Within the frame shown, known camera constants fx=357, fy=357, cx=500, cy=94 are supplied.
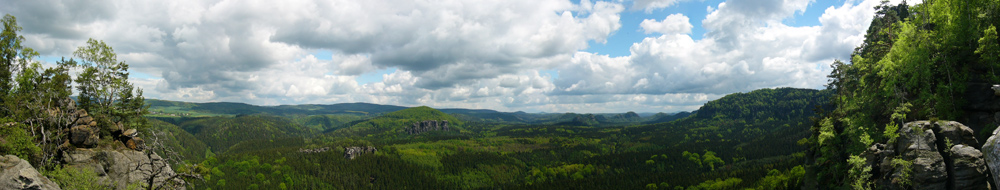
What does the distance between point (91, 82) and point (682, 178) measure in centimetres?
18084

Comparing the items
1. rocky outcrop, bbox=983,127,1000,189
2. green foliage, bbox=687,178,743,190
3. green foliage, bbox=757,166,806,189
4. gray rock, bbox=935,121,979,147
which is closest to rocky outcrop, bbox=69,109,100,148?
rocky outcrop, bbox=983,127,1000,189

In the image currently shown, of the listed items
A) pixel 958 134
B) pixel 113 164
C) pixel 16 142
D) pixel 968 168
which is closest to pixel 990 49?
pixel 958 134

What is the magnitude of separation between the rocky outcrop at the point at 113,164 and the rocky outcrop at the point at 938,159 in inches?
2842

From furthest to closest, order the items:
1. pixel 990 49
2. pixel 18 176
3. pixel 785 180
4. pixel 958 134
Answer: pixel 785 180 → pixel 990 49 → pixel 958 134 → pixel 18 176

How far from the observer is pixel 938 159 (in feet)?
115

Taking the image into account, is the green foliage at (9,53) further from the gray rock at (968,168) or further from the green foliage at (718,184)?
the green foliage at (718,184)

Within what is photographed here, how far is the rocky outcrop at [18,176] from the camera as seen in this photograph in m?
26.5

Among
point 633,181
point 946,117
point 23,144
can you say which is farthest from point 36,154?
point 633,181

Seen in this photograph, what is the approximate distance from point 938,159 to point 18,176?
79.8 meters

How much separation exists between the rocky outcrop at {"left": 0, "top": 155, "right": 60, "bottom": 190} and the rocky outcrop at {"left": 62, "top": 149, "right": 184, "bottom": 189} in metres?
5.84

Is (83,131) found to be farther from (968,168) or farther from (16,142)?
(968,168)

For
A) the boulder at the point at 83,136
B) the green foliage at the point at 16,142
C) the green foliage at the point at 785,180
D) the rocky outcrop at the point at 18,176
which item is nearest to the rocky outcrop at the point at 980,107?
the green foliage at the point at 785,180

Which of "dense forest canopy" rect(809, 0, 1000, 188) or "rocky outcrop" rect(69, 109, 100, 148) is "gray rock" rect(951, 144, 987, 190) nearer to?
"dense forest canopy" rect(809, 0, 1000, 188)

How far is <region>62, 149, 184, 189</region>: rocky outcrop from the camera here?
34625 millimetres
